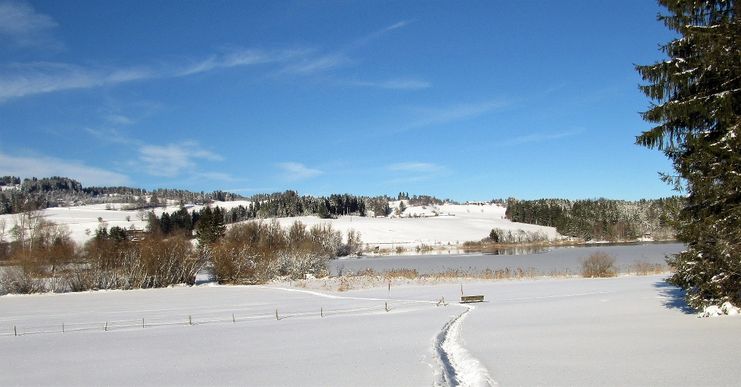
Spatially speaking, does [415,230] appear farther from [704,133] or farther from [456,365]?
[456,365]

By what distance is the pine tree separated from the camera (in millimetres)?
12633

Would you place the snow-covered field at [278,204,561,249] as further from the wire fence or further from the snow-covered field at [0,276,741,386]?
the snow-covered field at [0,276,741,386]

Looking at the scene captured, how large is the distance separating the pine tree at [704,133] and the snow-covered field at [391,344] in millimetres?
1592

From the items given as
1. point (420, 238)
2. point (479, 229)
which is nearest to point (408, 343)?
point (420, 238)

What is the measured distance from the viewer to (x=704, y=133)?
14.1 metres

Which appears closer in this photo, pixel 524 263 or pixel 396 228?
pixel 524 263

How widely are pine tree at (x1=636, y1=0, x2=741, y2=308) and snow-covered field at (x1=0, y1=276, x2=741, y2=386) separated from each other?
1.59m

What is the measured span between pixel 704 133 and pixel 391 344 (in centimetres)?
1055

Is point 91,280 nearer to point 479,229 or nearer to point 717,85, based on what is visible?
point 717,85

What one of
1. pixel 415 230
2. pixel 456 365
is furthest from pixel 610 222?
pixel 456 365

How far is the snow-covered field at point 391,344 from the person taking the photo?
36.3 feet

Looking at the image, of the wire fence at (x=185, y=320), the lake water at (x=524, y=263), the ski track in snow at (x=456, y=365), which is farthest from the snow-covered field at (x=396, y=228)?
the ski track in snow at (x=456, y=365)

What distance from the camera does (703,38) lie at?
41.7 feet

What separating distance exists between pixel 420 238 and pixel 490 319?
113209 millimetres
